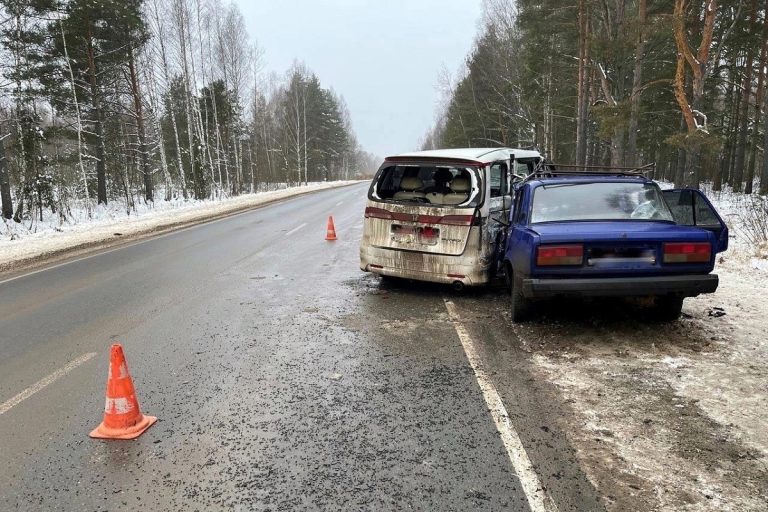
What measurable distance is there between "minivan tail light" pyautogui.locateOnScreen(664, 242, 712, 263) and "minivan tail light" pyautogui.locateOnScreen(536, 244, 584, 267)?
2.68 feet

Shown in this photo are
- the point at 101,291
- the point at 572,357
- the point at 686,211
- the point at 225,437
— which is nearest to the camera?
the point at 225,437

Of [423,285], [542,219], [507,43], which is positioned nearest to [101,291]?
[423,285]

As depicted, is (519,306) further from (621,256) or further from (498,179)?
(498,179)

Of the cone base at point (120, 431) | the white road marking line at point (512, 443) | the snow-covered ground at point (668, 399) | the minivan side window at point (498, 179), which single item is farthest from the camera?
the minivan side window at point (498, 179)

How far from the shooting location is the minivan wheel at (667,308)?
5.25 m

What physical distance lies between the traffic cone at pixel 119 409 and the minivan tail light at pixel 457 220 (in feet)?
13.9

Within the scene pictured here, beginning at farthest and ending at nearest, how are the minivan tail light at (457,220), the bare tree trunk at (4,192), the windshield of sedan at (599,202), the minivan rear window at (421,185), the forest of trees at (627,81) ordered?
1. the bare tree trunk at (4,192)
2. the forest of trees at (627,81)
3. the minivan rear window at (421,185)
4. the minivan tail light at (457,220)
5. the windshield of sedan at (599,202)

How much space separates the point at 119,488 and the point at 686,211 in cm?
678

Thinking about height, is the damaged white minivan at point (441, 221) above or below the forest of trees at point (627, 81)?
below

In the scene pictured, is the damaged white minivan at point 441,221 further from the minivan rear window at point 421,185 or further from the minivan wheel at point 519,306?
the minivan wheel at point 519,306

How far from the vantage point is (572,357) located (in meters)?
4.57

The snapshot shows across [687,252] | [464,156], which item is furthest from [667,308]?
[464,156]

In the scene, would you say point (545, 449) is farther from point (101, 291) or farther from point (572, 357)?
point (101, 291)

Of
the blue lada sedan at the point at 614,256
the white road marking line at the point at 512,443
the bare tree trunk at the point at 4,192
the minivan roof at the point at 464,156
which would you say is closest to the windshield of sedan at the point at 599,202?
the blue lada sedan at the point at 614,256
